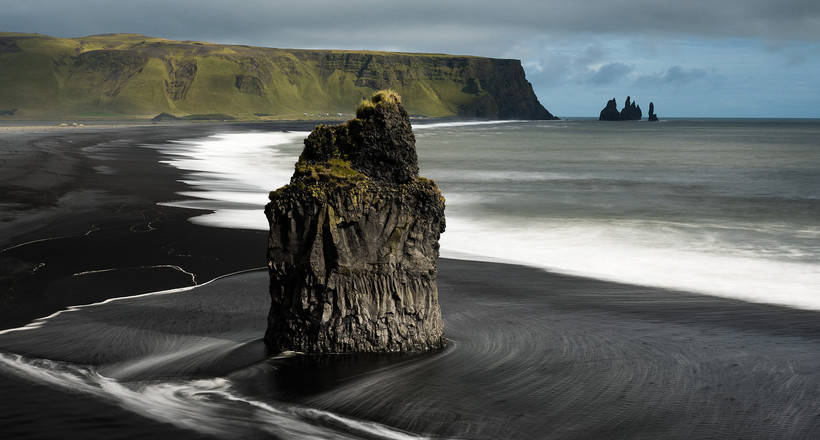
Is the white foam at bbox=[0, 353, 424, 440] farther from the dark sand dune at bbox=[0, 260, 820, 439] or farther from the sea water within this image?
the sea water

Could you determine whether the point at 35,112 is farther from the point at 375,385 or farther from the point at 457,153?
the point at 375,385

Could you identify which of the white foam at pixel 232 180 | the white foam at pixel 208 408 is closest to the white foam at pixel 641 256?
the white foam at pixel 232 180

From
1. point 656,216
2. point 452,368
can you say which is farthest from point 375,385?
point 656,216

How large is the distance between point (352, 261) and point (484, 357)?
1635 mm

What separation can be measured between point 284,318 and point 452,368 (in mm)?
1701

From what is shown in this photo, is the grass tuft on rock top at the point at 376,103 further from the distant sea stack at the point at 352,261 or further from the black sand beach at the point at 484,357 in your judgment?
the black sand beach at the point at 484,357

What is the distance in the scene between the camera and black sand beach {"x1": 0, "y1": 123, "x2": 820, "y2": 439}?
18.7 ft

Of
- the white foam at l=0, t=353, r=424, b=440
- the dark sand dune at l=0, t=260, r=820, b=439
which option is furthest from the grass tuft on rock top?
the white foam at l=0, t=353, r=424, b=440

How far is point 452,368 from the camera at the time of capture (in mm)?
6875

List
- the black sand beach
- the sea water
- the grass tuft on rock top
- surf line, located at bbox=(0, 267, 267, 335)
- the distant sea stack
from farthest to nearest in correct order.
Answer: the sea water → surf line, located at bbox=(0, 267, 267, 335) → the grass tuft on rock top → the distant sea stack → the black sand beach

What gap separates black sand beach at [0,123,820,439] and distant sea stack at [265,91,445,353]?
277 mm

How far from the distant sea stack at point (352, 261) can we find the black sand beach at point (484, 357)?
0.28 metres

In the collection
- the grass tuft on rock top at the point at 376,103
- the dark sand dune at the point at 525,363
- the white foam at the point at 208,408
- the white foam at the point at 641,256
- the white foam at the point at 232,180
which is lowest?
the white foam at the point at 208,408

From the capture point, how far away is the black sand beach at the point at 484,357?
5715mm
